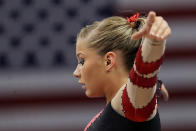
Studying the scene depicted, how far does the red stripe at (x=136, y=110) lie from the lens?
0.78 meters

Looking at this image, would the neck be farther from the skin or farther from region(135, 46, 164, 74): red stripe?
region(135, 46, 164, 74): red stripe

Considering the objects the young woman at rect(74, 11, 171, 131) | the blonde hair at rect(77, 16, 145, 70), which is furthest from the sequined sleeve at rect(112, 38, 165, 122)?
the blonde hair at rect(77, 16, 145, 70)

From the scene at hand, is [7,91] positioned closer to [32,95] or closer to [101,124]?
[32,95]

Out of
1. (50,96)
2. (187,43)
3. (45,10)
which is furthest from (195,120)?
(45,10)

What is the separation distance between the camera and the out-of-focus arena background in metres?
2.20

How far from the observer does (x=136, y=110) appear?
775 millimetres

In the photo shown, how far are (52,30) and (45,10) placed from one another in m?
0.11

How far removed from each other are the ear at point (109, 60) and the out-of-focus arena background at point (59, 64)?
1325 mm

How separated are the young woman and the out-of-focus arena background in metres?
1.29

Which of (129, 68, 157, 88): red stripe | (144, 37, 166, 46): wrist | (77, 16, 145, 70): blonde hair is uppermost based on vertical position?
(77, 16, 145, 70): blonde hair

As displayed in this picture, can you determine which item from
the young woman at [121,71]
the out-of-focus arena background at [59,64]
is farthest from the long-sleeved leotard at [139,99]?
the out-of-focus arena background at [59,64]

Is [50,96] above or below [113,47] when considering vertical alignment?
above

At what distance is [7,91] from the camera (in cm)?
230

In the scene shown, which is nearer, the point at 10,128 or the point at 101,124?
the point at 101,124
